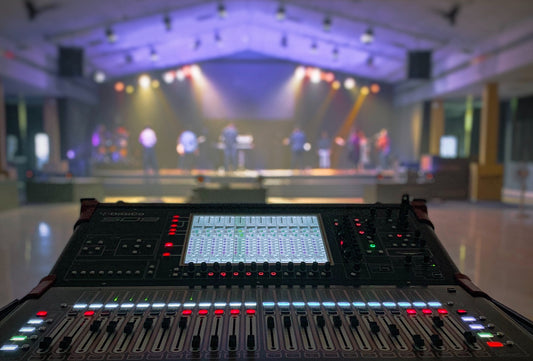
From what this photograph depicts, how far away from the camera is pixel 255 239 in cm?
147

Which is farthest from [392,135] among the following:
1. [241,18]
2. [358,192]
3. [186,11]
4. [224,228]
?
[224,228]

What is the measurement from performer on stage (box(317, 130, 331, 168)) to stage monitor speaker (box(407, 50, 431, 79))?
6.55 metres

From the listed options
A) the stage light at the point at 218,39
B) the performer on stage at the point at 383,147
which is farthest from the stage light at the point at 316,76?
the stage light at the point at 218,39

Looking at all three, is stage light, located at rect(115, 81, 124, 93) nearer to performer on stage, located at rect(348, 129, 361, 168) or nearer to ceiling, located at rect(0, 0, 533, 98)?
ceiling, located at rect(0, 0, 533, 98)

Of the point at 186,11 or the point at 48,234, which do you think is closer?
the point at 48,234

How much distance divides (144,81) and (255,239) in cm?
1766

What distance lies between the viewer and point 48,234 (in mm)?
5852

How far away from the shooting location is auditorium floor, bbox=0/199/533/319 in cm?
333

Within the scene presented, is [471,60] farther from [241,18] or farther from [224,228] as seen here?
[224,228]

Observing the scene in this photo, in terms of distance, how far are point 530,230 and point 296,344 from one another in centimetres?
688

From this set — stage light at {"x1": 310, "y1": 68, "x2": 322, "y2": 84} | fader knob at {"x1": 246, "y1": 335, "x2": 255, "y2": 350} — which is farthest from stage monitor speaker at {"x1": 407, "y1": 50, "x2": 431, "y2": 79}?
fader knob at {"x1": 246, "y1": 335, "x2": 255, "y2": 350}

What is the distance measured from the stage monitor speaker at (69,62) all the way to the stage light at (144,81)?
681 centimetres

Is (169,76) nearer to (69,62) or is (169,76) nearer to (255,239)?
(69,62)

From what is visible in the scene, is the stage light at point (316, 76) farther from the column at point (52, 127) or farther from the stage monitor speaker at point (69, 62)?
the column at point (52, 127)
